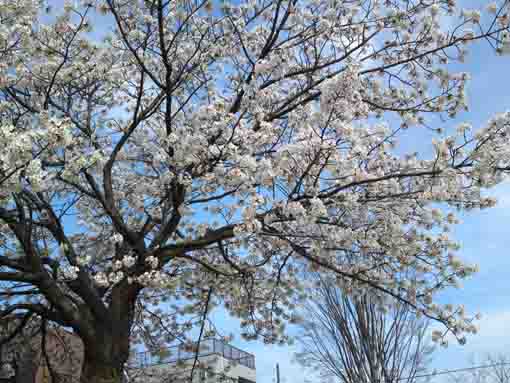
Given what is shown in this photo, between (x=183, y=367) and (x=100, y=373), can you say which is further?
(x=183, y=367)

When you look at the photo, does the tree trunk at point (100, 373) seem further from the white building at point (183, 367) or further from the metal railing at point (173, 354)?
the metal railing at point (173, 354)

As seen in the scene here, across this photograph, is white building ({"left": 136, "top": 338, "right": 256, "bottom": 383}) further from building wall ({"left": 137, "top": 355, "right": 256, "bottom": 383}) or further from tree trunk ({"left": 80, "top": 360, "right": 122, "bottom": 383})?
tree trunk ({"left": 80, "top": 360, "right": 122, "bottom": 383})

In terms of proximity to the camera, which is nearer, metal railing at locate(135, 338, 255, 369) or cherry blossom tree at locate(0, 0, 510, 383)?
cherry blossom tree at locate(0, 0, 510, 383)

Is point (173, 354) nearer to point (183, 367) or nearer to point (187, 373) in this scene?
point (187, 373)

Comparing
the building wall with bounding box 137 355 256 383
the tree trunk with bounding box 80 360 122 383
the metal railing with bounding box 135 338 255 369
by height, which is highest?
the metal railing with bounding box 135 338 255 369

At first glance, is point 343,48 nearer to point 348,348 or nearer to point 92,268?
point 92,268

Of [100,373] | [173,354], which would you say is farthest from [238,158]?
[173,354]

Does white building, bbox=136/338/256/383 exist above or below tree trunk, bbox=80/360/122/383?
above

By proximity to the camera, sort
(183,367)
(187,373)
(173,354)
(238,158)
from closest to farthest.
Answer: (238,158) < (183,367) < (187,373) < (173,354)

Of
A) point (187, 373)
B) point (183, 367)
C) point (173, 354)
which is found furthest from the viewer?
point (173, 354)

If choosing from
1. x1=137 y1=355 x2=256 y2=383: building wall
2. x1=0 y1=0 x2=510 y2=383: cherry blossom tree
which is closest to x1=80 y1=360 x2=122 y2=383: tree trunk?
x1=0 y1=0 x2=510 y2=383: cherry blossom tree

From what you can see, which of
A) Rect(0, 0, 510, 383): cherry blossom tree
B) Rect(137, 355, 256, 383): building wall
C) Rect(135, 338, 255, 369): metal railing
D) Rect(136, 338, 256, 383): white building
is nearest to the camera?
Rect(0, 0, 510, 383): cherry blossom tree

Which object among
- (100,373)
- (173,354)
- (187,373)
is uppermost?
(173,354)

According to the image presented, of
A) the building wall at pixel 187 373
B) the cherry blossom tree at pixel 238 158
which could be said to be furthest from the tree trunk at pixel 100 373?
the building wall at pixel 187 373
